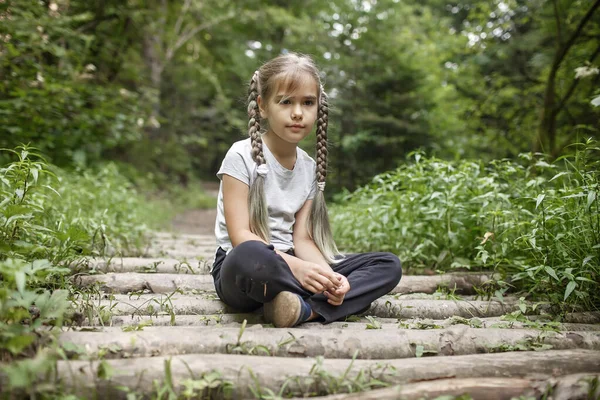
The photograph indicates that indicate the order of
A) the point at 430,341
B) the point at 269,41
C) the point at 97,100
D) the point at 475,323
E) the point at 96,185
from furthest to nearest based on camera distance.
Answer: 1. the point at 269,41
2. the point at 97,100
3. the point at 96,185
4. the point at 475,323
5. the point at 430,341

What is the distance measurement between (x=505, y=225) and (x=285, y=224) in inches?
59.2

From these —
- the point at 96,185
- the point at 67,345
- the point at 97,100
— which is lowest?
the point at 67,345

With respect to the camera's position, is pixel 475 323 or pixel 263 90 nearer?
pixel 475 323

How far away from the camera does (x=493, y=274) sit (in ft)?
9.78

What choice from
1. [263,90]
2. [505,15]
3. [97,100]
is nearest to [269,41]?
[505,15]

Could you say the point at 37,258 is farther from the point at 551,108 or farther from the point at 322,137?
the point at 551,108

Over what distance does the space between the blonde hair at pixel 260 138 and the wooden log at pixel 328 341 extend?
661 mm

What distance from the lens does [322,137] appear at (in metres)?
2.72

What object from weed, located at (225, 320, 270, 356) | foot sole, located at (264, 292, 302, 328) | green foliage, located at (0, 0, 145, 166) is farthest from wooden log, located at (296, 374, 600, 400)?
green foliage, located at (0, 0, 145, 166)

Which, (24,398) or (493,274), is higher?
(493,274)

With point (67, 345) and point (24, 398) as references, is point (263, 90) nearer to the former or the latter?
point (67, 345)

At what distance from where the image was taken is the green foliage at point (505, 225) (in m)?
2.47

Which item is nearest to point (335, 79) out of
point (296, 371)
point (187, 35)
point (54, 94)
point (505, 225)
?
point (187, 35)

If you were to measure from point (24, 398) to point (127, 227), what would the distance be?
10.9 ft
